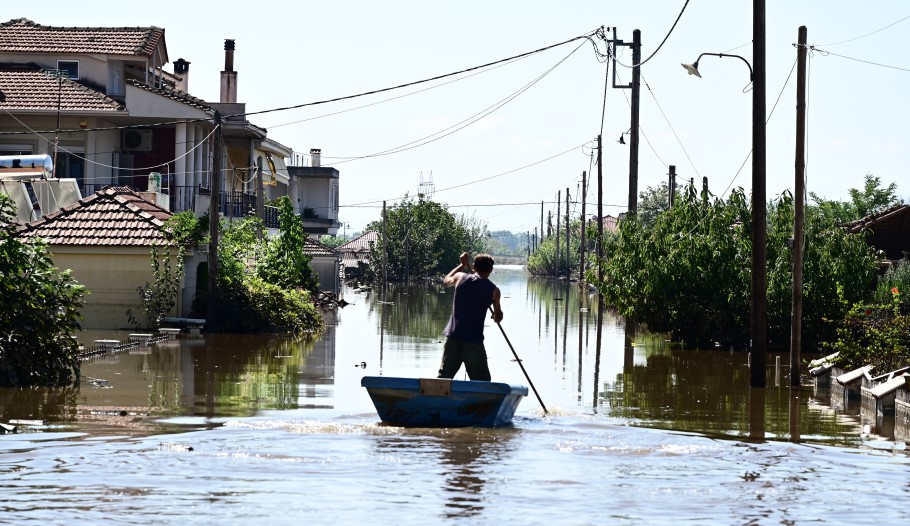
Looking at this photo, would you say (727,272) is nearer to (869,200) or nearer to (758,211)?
(758,211)

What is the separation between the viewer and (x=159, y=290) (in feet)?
101

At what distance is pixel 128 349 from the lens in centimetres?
2545

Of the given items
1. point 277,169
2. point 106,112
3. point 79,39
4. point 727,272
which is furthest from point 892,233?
point 277,169

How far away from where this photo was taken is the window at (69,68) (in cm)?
4719

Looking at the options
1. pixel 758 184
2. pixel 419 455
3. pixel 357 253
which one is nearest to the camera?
pixel 419 455

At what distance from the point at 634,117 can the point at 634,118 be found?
0.10 ft

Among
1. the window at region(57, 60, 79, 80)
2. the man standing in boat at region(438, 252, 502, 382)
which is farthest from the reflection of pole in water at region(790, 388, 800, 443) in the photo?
the window at region(57, 60, 79, 80)

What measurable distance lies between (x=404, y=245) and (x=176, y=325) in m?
54.1

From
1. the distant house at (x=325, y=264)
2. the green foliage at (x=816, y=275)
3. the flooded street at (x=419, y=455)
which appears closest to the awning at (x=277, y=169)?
the distant house at (x=325, y=264)

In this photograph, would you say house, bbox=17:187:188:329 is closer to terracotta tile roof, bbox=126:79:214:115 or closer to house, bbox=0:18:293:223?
house, bbox=0:18:293:223

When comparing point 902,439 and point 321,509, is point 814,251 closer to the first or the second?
point 902,439

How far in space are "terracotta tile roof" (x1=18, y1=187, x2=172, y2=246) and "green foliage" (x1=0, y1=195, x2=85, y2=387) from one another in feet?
38.1

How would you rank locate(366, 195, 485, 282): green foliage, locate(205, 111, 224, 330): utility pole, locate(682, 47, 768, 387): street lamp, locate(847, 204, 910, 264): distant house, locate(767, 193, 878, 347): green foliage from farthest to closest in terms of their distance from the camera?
locate(366, 195, 485, 282): green foliage
locate(847, 204, 910, 264): distant house
locate(205, 111, 224, 330): utility pole
locate(767, 193, 878, 347): green foliage
locate(682, 47, 768, 387): street lamp

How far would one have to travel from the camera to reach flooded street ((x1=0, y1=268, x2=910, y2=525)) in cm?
1009
